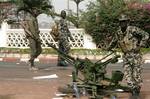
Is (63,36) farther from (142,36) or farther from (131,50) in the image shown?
(142,36)

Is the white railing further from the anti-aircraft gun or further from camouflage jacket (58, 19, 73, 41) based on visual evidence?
the anti-aircraft gun

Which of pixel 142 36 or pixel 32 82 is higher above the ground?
pixel 142 36

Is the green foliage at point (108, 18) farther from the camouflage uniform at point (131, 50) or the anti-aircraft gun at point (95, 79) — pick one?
the camouflage uniform at point (131, 50)

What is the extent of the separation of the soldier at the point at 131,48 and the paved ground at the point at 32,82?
988 mm

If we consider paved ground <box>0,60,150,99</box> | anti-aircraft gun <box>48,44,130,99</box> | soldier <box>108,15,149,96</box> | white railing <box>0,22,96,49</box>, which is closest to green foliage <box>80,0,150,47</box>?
white railing <box>0,22,96,49</box>

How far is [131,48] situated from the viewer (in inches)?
396

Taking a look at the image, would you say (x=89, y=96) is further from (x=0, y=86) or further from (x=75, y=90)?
(x=0, y=86)

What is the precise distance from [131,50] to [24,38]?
48.0 feet

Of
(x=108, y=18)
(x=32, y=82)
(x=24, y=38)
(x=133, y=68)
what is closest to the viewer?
(x=133, y=68)

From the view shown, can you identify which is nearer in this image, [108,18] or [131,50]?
[131,50]

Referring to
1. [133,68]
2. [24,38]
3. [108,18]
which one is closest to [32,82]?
[133,68]

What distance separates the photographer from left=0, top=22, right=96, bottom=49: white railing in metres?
24.2

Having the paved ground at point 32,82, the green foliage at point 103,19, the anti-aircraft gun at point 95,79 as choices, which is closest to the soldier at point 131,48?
the anti-aircraft gun at point 95,79

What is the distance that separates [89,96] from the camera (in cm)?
1042
